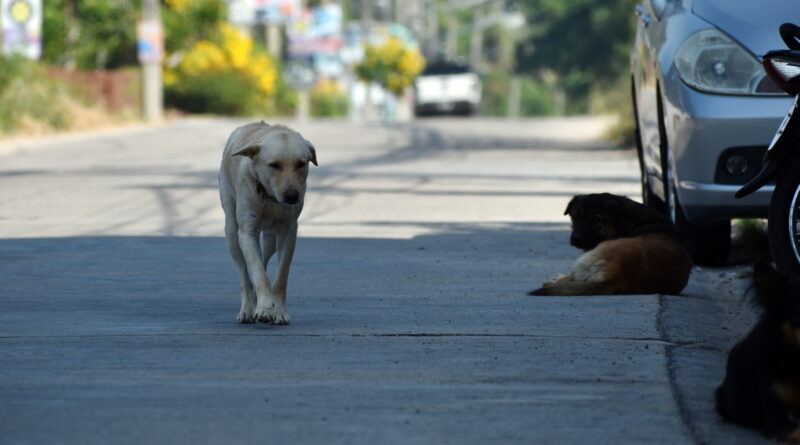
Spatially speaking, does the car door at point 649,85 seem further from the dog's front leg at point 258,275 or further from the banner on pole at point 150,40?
the banner on pole at point 150,40

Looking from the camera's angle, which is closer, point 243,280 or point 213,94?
point 243,280

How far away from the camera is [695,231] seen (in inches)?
380

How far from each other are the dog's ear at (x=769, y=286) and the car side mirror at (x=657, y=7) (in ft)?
15.9

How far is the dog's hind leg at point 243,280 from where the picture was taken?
7387 mm

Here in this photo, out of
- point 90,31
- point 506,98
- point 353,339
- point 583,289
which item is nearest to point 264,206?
point 353,339

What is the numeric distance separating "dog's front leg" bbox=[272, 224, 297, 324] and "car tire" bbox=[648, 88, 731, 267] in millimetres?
2735

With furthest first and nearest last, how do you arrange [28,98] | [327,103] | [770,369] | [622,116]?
[327,103]
[28,98]
[622,116]
[770,369]

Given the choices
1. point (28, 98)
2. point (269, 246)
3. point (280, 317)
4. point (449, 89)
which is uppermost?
point (269, 246)

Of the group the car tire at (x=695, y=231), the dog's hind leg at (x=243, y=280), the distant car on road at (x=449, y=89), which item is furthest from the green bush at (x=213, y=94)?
the dog's hind leg at (x=243, y=280)

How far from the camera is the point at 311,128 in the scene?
38969mm

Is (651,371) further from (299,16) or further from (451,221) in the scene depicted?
(299,16)

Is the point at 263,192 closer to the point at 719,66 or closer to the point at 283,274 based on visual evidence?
the point at 283,274

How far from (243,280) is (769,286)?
319 centimetres

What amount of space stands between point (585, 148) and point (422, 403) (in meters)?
24.1
